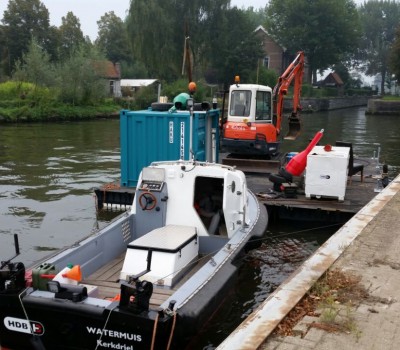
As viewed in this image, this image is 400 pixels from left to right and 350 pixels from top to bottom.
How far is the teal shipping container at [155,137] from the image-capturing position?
11836mm

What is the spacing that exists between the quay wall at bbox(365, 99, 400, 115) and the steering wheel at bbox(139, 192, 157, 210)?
4890 centimetres

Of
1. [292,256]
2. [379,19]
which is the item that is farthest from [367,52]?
[292,256]

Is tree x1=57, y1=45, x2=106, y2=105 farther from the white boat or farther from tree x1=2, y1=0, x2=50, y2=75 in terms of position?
the white boat

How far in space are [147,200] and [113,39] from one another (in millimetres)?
73488

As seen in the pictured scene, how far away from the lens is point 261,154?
50.8 ft

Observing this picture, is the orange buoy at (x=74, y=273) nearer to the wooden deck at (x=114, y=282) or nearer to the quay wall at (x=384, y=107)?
the wooden deck at (x=114, y=282)

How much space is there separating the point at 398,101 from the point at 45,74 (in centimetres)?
3427

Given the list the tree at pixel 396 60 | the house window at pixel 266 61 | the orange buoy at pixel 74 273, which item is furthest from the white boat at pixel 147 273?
the house window at pixel 266 61

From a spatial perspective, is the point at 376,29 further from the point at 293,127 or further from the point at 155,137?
the point at 155,137

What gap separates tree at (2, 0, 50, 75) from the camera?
6019 cm

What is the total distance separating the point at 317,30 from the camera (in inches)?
2618

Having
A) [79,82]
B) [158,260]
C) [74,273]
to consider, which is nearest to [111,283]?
[158,260]

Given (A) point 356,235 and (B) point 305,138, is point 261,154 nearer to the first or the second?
(A) point 356,235

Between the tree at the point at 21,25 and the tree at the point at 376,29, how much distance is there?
6522 centimetres
